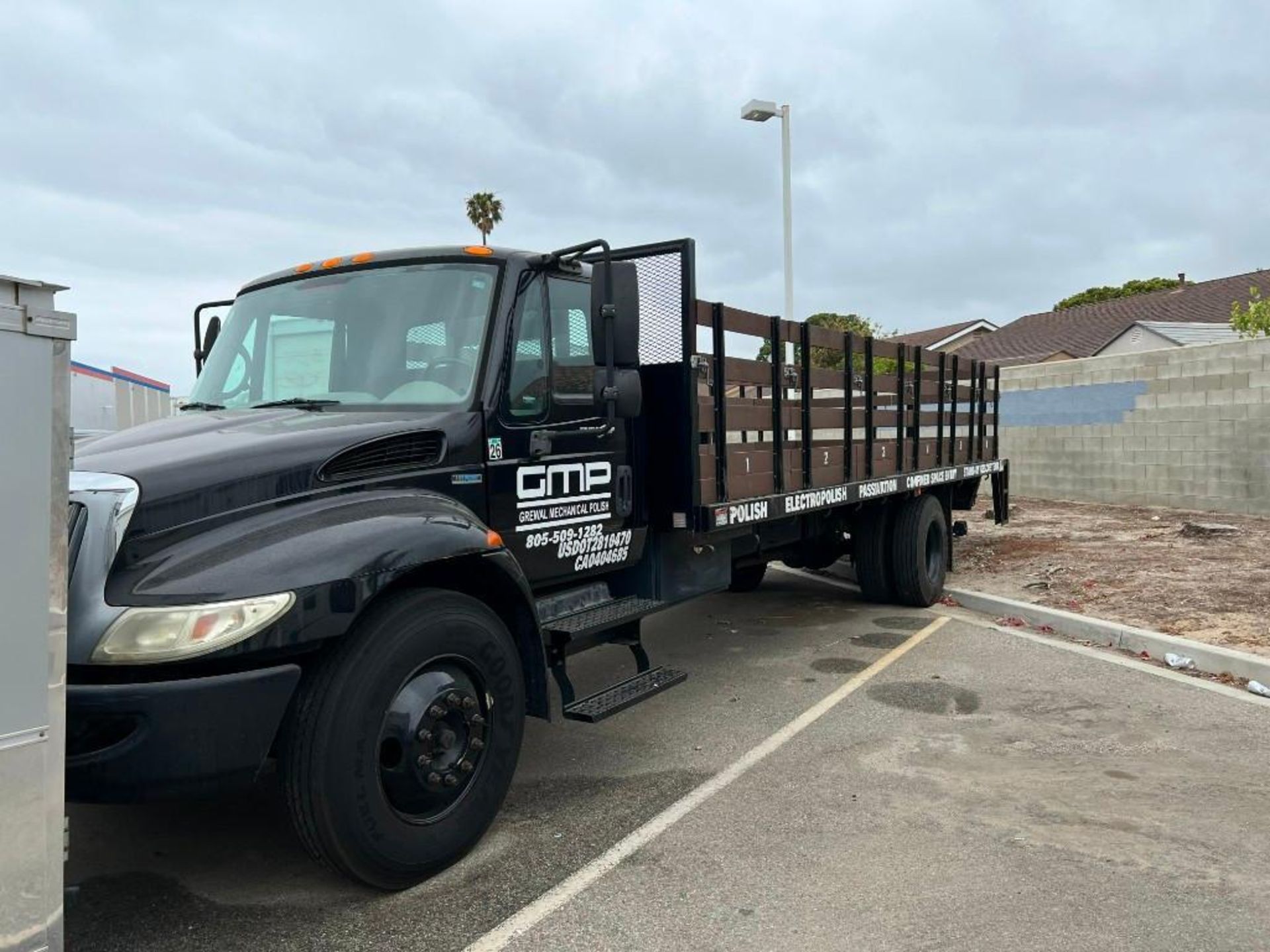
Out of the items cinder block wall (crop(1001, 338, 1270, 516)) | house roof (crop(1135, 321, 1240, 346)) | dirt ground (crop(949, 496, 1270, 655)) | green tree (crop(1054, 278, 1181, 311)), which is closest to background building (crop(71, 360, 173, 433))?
dirt ground (crop(949, 496, 1270, 655))

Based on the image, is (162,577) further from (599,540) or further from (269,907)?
(599,540)

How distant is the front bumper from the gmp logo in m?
1.57

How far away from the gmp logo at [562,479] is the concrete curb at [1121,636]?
14.3ft

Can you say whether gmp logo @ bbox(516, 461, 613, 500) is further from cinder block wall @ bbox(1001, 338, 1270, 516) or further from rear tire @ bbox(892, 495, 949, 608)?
cinder block wall @ bbox(1001, 338, 1270, 516)

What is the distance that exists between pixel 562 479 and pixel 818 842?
1887mm

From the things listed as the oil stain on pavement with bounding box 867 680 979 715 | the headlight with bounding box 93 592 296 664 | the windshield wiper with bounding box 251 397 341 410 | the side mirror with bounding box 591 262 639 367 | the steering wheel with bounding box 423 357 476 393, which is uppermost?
the side mirror with bounding box 591 262 639 367

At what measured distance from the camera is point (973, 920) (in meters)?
3.14

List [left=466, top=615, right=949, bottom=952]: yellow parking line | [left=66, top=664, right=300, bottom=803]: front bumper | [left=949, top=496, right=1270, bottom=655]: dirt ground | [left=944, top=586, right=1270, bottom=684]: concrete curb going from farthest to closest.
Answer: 1. [left=949, top=496, right=1270, bottom=655]: dirt ground
2. [left=944, top=586, right=1270, bottom=684]: concrete curb
3. [left=466, top=615, right=949, bottom=952]: yellow parking line
4. [left=66, top=664, right=300, bottom=803]: front bumper

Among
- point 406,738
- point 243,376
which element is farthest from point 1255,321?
point 406,738

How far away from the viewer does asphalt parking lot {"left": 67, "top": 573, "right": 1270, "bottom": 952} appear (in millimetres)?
3105

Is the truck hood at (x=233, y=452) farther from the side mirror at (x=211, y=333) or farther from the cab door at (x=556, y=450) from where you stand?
the side mirror at (x=211, y=333)

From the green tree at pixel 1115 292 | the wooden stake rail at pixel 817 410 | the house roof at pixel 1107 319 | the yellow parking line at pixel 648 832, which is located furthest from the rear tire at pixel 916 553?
A: the green tree at pixel 1115 292

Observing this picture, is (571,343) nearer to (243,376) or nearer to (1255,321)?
(243,376)

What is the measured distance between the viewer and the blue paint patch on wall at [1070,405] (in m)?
15.3
